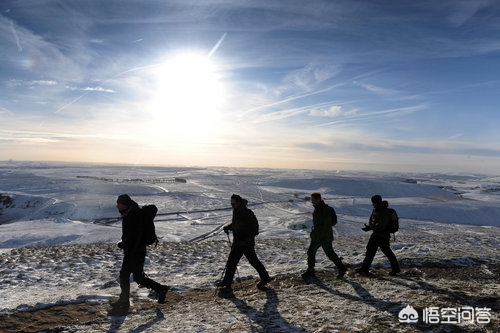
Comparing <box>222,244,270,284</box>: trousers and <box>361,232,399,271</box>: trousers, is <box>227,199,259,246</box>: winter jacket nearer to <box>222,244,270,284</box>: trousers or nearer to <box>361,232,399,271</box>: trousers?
<box>222,244,270,284</box>: trousers

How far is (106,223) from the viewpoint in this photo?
2597 cm

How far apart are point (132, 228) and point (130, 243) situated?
11.4 inches

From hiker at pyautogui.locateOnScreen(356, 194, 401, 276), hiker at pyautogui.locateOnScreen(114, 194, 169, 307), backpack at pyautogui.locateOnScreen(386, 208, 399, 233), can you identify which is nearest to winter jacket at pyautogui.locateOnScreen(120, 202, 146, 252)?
hiker at pyautogui.locateOnScreen(114, 194, 169, 307)

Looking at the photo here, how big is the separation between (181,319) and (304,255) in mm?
6364

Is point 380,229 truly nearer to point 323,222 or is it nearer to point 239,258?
point 323,222

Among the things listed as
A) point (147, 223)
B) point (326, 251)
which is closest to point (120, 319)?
point (147, 223)

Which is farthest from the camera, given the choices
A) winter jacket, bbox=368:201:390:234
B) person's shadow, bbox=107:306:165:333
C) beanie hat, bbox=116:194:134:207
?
winter jacket, bbox=368:201:390:234

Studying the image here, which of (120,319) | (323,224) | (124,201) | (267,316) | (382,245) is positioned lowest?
(120,319)

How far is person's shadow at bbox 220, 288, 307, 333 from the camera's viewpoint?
16.1 feet

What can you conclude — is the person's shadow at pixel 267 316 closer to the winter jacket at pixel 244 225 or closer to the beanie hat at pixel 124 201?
the winter jacket at pixel 244 225

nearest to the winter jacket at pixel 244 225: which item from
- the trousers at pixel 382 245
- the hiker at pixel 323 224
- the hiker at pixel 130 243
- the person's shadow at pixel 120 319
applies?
the hiker at pixel 323 224

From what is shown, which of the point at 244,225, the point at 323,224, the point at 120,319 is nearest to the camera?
the point at 120,319

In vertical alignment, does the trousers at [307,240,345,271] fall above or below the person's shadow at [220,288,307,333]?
above

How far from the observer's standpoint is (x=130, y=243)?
6109mm
